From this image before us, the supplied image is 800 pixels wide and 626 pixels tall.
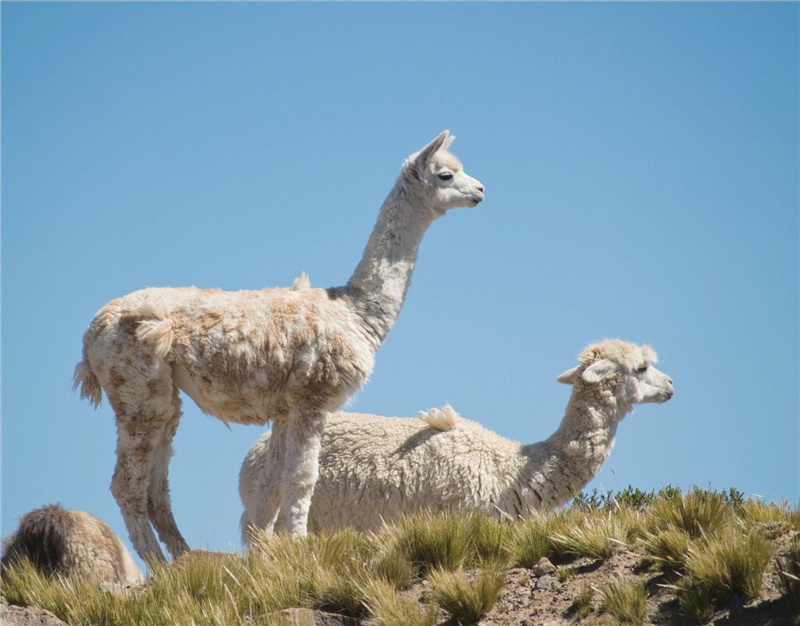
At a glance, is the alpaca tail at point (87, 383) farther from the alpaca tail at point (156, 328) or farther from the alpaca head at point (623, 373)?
the alpaca head at point (623, 373)

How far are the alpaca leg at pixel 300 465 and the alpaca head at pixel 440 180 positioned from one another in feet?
7.67

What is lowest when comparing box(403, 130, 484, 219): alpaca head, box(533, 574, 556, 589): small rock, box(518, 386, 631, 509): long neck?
box(533, 574, 556, 589): small rock

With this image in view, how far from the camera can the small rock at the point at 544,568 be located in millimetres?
7719

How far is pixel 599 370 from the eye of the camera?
37.9ft

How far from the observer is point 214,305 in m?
9.86

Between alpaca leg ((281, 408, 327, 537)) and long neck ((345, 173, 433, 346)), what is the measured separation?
3.34ft

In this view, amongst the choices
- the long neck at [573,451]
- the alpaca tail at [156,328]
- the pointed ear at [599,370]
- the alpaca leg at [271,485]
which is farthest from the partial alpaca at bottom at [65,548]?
the pointed ear at [599,370]

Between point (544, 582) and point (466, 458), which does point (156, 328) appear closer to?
point (466, 458)

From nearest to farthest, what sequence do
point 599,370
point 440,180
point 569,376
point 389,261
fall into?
point 389,261, point 440,180, point 599,370, point 569,376

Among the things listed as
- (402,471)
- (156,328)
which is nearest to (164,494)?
(156,328)

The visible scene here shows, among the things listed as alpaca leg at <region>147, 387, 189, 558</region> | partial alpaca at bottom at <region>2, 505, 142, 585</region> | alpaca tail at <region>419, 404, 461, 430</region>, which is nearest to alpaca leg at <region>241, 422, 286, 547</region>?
alpaca leg at <region>147, 387, 189, 558</region>

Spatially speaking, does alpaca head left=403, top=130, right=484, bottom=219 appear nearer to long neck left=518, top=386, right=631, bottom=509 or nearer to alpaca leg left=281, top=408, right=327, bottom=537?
alpaca leg left=281, top=408, right=327, bottom=537

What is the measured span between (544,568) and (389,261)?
143 inches

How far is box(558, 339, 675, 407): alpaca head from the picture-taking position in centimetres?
1156
